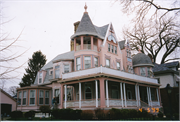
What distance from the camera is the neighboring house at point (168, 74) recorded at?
1230 inches

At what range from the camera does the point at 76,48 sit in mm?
24328

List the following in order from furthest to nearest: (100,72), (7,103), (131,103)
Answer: (7,103), (131,103), (100,72)

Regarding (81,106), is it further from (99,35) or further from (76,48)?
(99,35)

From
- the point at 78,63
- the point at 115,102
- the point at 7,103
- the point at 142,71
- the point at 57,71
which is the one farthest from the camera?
the point at 142,71

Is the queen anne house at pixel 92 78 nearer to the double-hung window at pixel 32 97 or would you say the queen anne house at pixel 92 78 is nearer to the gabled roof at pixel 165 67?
the double-hung window at pixel 32 97

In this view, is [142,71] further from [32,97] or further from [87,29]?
[32,97]

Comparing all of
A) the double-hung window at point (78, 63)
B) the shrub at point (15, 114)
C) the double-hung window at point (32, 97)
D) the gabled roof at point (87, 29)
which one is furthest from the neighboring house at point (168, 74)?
Result: the shrub at point (15, 114)

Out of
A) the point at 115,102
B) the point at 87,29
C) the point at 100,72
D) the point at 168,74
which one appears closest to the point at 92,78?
the point at 100,72

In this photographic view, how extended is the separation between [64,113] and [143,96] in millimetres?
16204

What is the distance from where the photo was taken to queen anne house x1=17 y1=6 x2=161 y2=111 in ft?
65.7

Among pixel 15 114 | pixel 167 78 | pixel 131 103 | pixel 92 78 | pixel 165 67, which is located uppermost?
pixel 165 67

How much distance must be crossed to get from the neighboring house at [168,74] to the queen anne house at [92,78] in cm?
284

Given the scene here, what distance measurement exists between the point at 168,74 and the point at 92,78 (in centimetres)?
1820

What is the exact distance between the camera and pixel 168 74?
31688 mm
